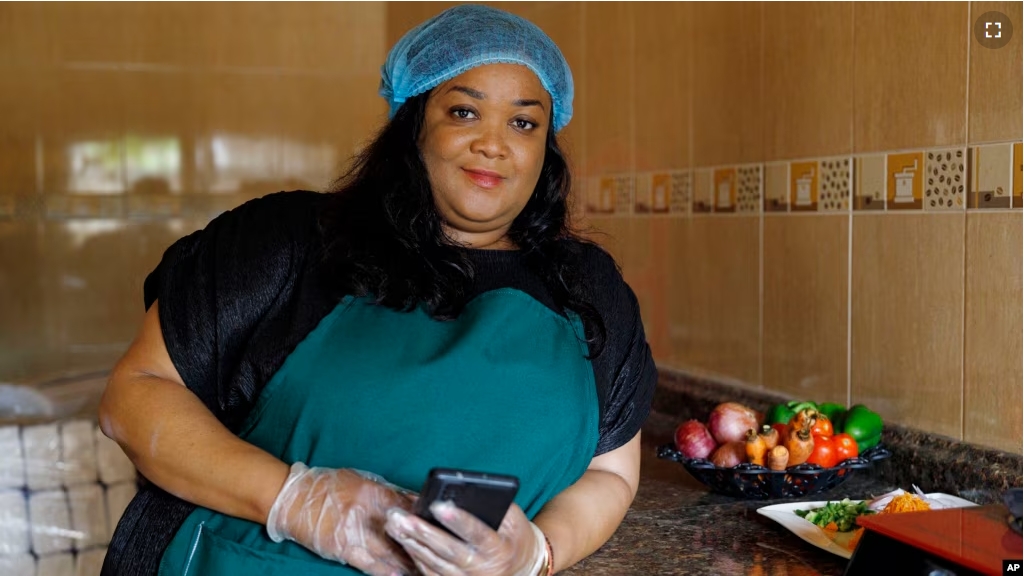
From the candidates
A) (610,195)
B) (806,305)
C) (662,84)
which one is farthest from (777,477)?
(610,195)

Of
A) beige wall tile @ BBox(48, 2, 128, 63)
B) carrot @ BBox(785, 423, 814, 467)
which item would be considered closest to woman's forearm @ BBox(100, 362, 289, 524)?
carrot @ BBox(785, 423, 814, 467)

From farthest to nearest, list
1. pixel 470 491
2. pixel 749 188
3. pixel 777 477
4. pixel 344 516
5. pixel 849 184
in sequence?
pixel 749 188 → pixel 849 184 → pixel 777 477 → pixel 344 516 → pixel 470 491

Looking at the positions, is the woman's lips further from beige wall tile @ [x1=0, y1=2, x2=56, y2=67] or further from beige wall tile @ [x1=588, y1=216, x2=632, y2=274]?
beige wall tile @ [x1=0, y1=2, x2=56, y2=67]

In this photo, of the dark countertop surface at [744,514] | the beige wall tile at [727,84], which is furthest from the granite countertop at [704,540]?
the beige wall tile at [727,84]

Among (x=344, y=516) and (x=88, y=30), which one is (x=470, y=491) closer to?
(x=344, y=516)

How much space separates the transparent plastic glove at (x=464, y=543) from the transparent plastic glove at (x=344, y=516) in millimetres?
59

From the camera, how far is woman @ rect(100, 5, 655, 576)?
1.11 meters

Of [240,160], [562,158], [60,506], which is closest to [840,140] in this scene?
[562,158]

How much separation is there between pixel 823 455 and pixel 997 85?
549 millimetres

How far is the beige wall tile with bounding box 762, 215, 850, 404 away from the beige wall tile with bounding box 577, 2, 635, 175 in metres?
0.59

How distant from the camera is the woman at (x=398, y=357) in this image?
3.64 feet

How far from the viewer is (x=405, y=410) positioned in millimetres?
1132

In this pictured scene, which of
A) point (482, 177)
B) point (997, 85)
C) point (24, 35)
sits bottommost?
point (482, 177)

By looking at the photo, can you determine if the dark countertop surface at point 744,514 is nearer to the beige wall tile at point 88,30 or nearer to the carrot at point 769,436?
the carrot at point 769,436
